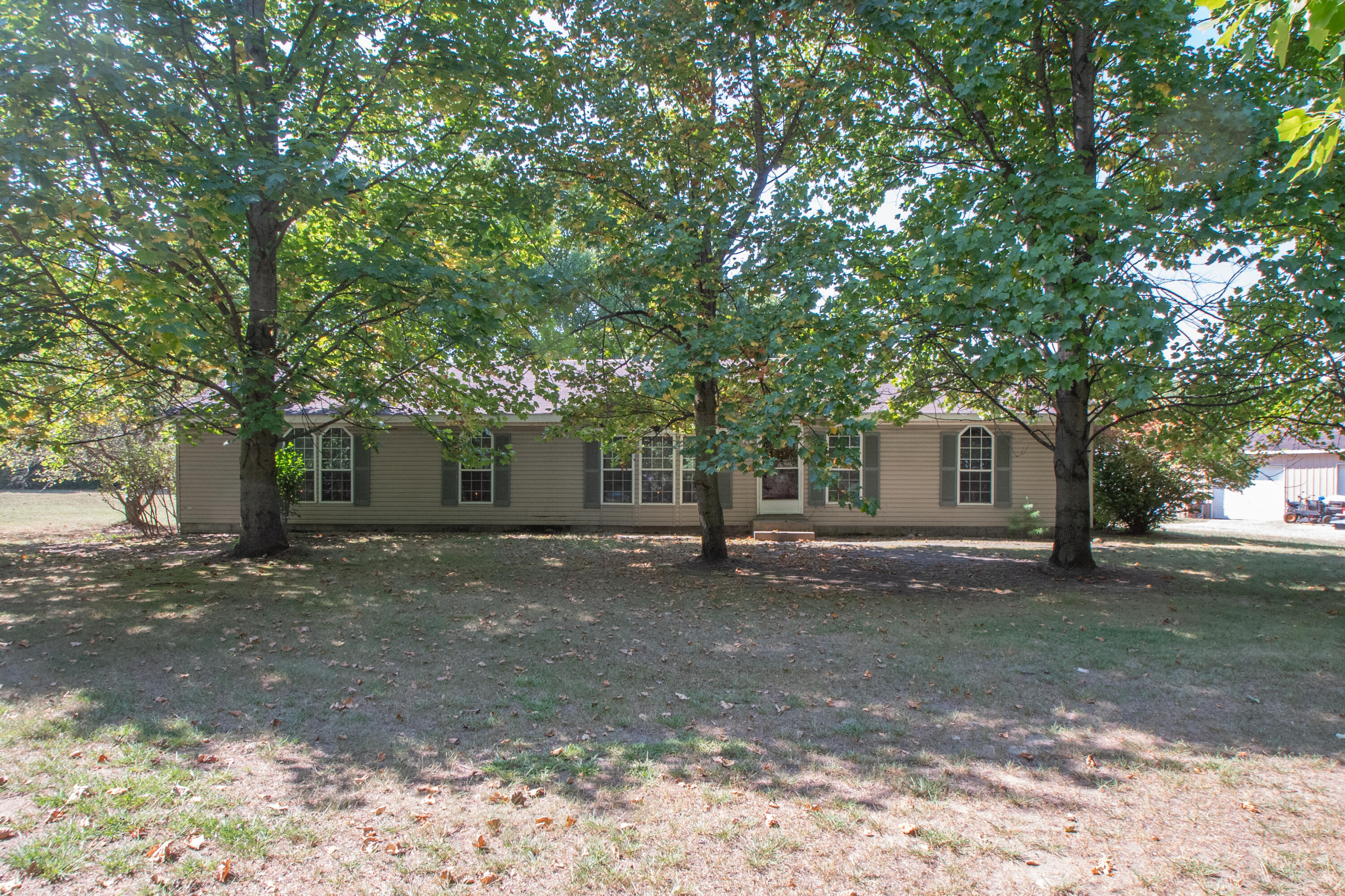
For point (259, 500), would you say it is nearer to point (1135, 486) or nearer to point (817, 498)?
point (817, 498)

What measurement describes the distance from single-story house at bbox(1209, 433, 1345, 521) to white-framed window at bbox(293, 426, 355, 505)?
28137 millimetres

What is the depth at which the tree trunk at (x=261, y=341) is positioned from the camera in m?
8.47

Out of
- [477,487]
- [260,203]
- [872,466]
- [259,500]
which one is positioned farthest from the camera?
[477,487]

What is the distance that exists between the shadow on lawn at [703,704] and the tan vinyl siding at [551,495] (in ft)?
25.1

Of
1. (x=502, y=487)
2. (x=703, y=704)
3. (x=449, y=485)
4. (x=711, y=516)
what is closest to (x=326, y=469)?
Result: (x=449, y=485)

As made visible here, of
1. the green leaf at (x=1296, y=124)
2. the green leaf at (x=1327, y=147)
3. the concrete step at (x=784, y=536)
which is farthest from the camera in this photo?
the concrete step at (x=784, y=536)

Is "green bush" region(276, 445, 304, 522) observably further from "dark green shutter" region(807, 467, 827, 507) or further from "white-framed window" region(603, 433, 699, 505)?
"dark green shutter" region(807, 467, 827, 507)

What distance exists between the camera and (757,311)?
27.0ft

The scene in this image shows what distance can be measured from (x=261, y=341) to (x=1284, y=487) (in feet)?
104

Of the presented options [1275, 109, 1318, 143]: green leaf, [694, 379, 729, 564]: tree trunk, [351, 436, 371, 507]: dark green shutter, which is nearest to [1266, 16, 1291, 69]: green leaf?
[1275, 109, 1318, 143]: green leaf

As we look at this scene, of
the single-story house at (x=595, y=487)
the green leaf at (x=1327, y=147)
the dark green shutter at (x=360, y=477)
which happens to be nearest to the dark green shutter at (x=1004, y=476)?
the single-story house at (x=595, y=487)

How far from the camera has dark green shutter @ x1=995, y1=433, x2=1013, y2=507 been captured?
16.3 metres

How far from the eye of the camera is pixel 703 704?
16.1 feet

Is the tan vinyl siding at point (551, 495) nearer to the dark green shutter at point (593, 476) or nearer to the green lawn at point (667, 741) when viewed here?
the dark green shutter at point (593, 476)
